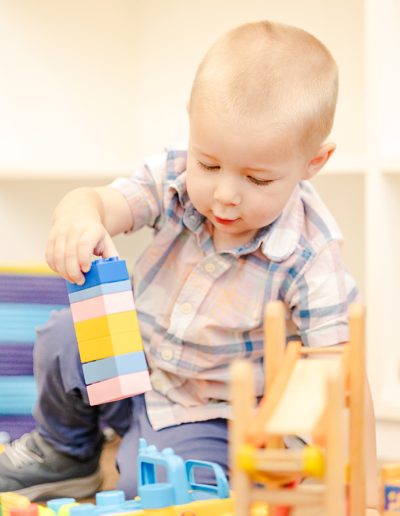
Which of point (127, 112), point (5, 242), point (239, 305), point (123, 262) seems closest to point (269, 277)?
point (239, 305)

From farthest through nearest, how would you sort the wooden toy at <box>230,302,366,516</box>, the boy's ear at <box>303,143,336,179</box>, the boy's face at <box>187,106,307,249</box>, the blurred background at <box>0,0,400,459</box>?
1. the blurred background at <box>0,0,400,459</box>
2. the boy's ear at <box>303,143,336,179</box>
3. the boy's face at <box>187,106,307,249</box>
4. the wooden toy at <box>230,302,366,516</box>

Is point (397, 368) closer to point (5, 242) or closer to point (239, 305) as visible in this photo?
point (239, 305)

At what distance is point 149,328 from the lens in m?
1.17

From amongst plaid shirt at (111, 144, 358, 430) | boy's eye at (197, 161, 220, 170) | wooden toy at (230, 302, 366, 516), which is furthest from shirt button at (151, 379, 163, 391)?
wooden toy at (230, 302, 366, 516)

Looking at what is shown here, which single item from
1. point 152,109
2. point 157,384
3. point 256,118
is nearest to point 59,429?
point 157,384

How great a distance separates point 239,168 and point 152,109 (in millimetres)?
958

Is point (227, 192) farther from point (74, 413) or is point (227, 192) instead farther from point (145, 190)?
point (74, 413)

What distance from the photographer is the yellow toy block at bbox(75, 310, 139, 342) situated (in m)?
0.83

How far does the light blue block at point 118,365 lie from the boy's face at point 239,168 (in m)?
0.20

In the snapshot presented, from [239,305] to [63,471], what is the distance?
32 cm

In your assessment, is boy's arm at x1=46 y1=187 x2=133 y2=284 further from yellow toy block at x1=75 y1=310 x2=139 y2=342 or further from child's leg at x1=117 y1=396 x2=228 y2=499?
child's leg at x1=117 y1=396 x2=228 y2=499

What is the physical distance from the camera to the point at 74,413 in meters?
1.20

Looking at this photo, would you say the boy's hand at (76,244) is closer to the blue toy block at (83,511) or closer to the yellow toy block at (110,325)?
the yellow toy block at (110,325)

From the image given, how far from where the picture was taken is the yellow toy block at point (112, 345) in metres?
0.83
